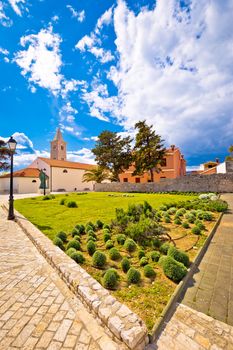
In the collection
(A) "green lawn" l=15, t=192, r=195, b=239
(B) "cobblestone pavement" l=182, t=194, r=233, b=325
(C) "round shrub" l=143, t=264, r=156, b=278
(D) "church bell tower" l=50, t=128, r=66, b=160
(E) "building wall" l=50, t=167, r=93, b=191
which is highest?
(D) "church bell tower" l=50, t=128, r=66, b=160

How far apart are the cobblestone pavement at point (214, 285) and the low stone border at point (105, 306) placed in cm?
114

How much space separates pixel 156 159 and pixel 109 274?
2572cm

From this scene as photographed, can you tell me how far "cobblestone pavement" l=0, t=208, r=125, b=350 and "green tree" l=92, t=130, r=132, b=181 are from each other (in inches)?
1101

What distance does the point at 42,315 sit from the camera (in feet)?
8.87

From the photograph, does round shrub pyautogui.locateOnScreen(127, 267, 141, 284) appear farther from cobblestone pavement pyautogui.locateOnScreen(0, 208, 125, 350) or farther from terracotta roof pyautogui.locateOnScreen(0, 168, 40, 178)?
terracotta roof pyautogui.locateOnScreen(0, 168, 40, 178)

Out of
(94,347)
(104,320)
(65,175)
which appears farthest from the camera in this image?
Result: (65,175)

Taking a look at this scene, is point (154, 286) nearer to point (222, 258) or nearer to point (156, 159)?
point (222, 258)

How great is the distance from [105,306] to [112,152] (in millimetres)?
29615

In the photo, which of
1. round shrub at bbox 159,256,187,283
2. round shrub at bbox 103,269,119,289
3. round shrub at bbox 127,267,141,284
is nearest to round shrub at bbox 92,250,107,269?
round shrub at bbox 103,269,119,289

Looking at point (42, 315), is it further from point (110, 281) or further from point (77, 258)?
point (77, 258)

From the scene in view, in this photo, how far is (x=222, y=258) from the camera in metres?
4.64

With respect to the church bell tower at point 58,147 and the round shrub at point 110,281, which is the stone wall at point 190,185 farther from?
the church bell tower at point 58,147

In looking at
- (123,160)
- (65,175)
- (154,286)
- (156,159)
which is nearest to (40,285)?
(154,286)

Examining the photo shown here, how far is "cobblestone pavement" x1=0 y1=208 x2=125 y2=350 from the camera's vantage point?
226 cm
